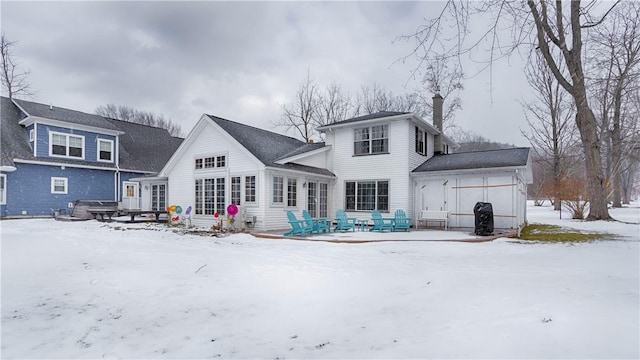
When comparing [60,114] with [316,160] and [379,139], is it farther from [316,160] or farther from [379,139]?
[379,139]

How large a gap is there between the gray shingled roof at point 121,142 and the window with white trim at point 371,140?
51.9ft

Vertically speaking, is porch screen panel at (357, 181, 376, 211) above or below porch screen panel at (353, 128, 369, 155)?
below

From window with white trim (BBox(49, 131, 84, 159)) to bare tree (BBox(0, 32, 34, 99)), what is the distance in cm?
1071

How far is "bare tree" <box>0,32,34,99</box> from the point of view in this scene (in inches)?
1035

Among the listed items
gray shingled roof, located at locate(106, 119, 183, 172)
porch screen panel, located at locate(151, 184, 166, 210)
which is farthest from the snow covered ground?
gray shingled roof, located at locate(106, 119, 183, 172)

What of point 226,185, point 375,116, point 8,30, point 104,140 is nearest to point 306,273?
point 226,185

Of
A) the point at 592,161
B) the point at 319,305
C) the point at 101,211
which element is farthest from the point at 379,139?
the point at 101,211

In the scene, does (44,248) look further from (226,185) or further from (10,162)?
(10,162)

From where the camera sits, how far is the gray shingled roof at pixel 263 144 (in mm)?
13824

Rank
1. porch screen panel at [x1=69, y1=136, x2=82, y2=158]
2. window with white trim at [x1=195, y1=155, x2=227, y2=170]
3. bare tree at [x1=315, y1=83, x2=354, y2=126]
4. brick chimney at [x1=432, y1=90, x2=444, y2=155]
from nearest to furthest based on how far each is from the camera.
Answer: window with white trim at [x1=195, y1=155, x2=227, y2=170] → brick chimney at [x1=432, y1=90, x2=444, y2=155] → porch screen panel at [x1=69, y1=136, x2=82, y2=158] → bare tree at [x1=315, y1=83, x2=354, y2=126]

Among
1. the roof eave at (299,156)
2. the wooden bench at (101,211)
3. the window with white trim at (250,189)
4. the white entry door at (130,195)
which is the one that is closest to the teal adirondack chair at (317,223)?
the window with white trim at (250,189)

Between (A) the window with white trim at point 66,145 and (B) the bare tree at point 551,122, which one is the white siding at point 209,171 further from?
(B) the bare tree at point 551,122

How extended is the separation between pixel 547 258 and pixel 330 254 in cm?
468

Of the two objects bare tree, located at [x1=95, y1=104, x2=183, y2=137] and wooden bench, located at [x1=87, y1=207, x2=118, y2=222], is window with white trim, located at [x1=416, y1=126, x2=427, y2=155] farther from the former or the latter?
bare tree, located at [x1=95, y1=104, x2=183, y2=137]
